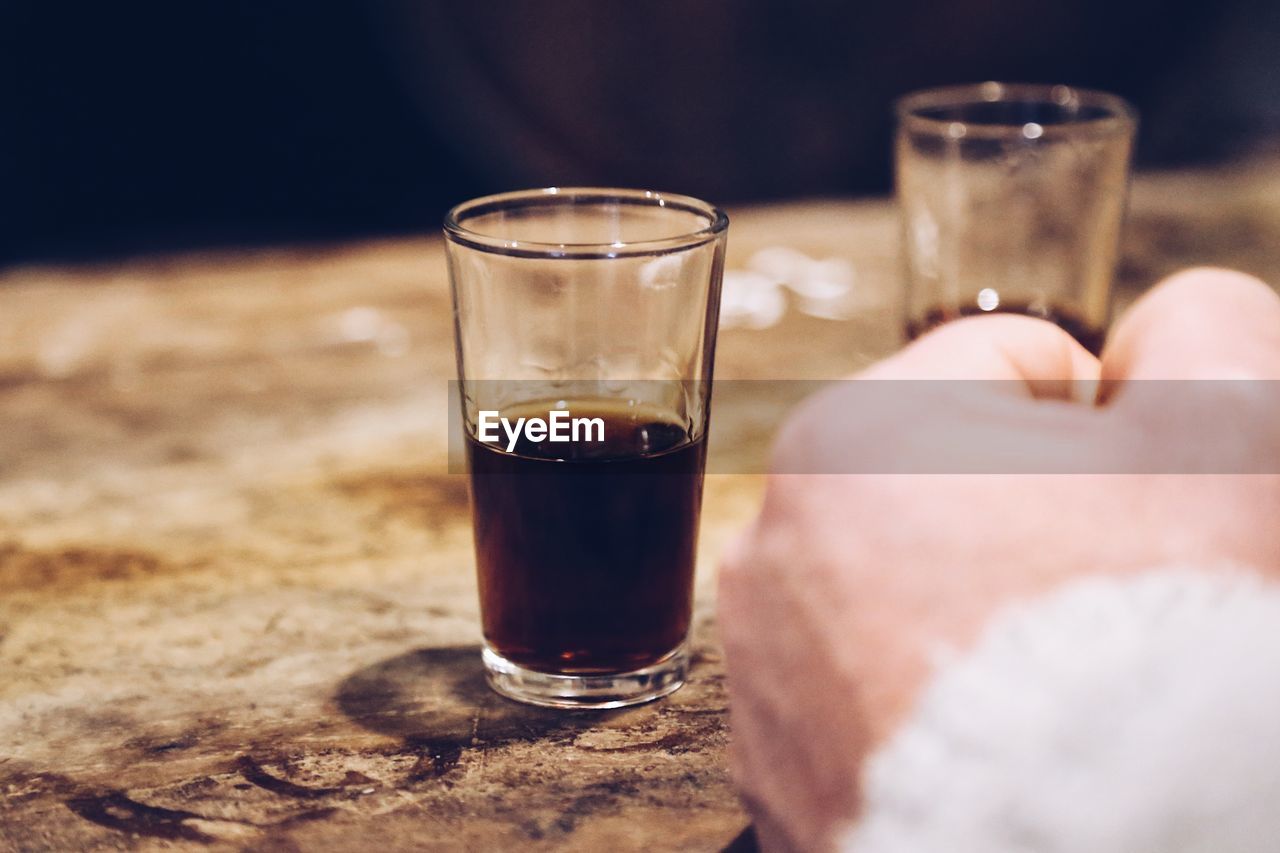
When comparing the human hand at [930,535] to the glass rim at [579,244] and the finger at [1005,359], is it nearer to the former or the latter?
the finger at [1005,359]

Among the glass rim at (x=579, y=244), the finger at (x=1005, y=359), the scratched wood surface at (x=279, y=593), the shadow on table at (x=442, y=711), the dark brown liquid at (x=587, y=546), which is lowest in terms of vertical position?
the shadow on table at (x=442, y=711)

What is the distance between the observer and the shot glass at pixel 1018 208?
0.89m

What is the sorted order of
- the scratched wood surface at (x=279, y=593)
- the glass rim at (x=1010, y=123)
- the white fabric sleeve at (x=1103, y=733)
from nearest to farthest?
the white fabric sleeve at (x=1103, y=733) < the scratched wood surface at (x=279, y=593) < the glass rim at (x=1010, y=123)

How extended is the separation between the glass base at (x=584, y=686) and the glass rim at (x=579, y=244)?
191 mm

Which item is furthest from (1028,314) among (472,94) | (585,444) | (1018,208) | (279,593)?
(472,94)

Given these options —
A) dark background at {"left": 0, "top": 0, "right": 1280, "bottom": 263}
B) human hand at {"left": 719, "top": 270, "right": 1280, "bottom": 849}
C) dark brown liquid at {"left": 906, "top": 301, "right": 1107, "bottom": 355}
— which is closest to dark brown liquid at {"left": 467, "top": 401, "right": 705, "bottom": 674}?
human hand at {"left": 719, "top": 270, "right": 1280, "bottom": 849}

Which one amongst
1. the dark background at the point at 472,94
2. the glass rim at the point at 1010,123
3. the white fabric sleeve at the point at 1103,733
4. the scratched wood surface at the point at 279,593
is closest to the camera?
the white fabric sleeve at the point at 1103,733

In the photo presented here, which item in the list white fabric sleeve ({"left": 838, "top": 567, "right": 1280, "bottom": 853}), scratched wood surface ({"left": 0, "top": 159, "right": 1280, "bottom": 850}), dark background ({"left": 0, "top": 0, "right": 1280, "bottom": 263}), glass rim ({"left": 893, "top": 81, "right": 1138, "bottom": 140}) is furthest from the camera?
dark background ({"left": 0, "top": 0, "right": 1280, "bottom": 263})

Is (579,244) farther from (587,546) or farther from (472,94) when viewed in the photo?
(472,94)

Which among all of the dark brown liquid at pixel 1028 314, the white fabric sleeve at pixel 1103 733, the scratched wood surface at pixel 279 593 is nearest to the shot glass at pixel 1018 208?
the dark brown liquid at pixel 1028 314

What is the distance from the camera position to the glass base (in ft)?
1.91

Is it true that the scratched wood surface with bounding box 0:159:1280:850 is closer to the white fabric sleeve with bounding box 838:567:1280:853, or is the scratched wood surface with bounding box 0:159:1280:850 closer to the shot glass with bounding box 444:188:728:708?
the shot glass with bounding box 444:188:728:708

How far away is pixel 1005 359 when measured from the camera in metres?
0.45

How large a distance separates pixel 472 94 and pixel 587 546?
1.37 m
